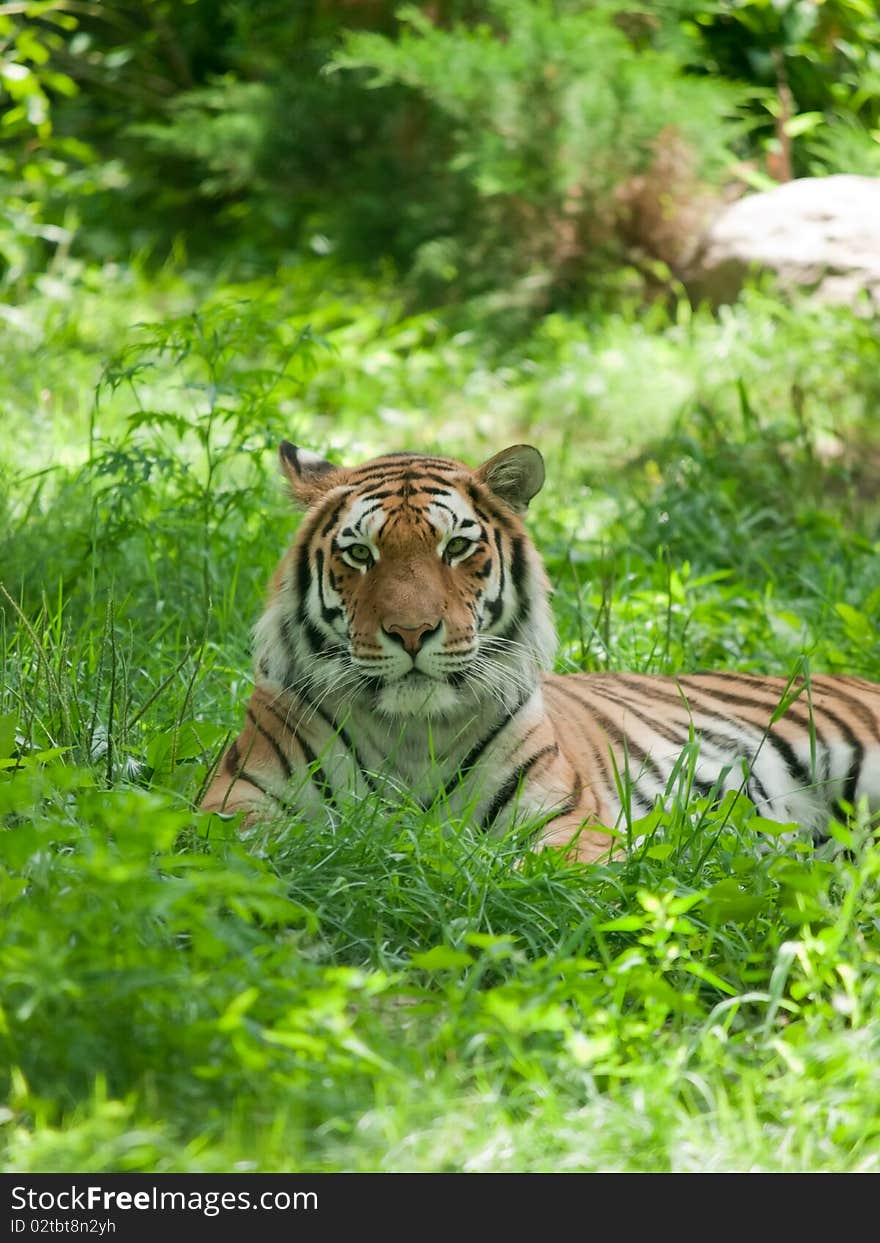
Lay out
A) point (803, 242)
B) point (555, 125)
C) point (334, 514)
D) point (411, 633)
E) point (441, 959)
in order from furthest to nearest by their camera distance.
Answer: point (555, 125) < point (803, 242) < point (334, 514) < point (411, 633) < point (441, 959)

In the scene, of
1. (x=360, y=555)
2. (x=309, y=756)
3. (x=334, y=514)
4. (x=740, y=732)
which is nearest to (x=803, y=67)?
(x=740, y=732)

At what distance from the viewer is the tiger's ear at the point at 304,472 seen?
3533 millimetres

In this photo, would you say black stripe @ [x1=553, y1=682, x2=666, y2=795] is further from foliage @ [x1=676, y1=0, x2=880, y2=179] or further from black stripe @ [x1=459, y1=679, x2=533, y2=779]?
foliage @ [x1=676, y1=0, x2=880, y2=179]

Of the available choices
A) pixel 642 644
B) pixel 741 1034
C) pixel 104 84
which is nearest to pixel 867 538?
pixel 642 644

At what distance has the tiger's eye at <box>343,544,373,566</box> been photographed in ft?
10.7

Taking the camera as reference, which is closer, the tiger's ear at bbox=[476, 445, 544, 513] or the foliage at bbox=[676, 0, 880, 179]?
the tiger's ear at bbox=[476, 445, 544, 513]

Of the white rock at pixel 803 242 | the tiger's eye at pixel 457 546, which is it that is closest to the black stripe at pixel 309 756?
the tiger's eye at pixel 457 546

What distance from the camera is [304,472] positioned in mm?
3600

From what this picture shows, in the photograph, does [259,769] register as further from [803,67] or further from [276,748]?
[803,67]

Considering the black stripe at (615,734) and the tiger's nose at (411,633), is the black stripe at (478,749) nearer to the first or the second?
the tiger's nose at (411,633)

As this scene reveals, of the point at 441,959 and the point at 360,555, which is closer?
the point at 441,959

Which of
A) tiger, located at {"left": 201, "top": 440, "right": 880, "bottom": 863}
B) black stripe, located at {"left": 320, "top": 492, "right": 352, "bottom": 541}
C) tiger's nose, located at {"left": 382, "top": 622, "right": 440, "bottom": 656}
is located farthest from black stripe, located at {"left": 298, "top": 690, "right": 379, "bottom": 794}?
black stripe, located at {"left": 320, "top": 492, "right": 352, "bottom": 541}

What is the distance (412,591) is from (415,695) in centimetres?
22
